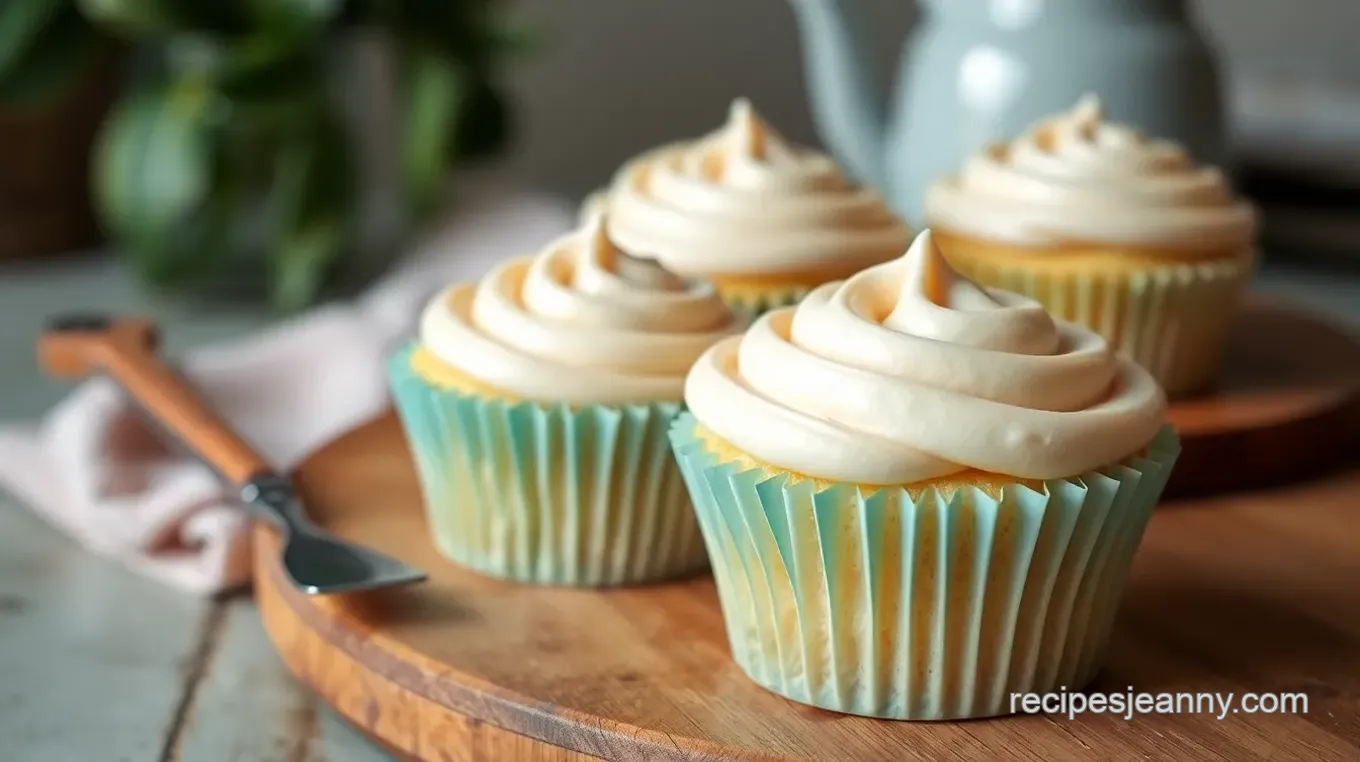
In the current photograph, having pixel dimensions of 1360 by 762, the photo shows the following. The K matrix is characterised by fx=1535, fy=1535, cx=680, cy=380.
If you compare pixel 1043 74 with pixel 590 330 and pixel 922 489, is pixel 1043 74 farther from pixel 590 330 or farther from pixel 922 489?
pixel 922 489

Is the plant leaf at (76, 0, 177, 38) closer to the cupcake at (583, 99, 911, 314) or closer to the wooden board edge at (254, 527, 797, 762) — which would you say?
the cupcake at (583, 99, 911, 314)

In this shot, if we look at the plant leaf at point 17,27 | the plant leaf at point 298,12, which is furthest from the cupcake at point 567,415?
the plant leaf at point 17,27

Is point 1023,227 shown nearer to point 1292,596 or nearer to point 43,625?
point 1292,596

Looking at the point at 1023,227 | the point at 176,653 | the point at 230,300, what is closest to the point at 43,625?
the point at 176,653

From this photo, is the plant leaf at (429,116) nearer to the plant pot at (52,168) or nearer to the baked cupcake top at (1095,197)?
the plant pot at (52,168)

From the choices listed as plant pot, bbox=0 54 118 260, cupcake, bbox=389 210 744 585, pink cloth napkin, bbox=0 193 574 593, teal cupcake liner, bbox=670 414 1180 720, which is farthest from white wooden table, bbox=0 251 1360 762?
plant pot, bbox=0 54 118 260

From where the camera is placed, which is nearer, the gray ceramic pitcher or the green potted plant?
the gray ceramic pitcher
